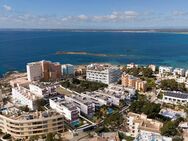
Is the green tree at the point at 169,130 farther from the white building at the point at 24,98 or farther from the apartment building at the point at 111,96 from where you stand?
the white building at the point at 24,98

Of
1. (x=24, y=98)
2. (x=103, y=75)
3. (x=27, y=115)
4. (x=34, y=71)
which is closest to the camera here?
(x=27, y=115)

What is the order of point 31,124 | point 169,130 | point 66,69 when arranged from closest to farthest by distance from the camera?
1. point 169,130
2. point 31,124
3. point 66,69

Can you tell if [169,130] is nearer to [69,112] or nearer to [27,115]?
[69,112]

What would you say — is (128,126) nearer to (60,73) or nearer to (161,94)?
(161,94)

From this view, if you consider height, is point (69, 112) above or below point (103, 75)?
below

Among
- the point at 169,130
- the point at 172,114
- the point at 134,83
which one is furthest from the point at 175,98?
the point at 169,130

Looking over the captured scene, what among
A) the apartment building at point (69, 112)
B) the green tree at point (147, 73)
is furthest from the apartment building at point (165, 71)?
the apartment building at point (69, 112)
